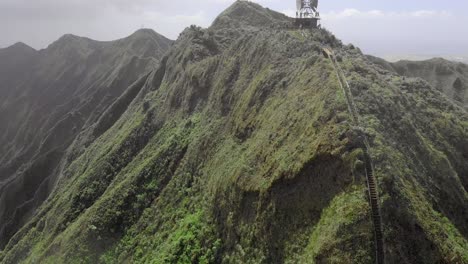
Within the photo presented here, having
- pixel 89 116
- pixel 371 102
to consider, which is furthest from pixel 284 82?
pixel 89 116

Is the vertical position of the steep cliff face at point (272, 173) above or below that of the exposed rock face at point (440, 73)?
below

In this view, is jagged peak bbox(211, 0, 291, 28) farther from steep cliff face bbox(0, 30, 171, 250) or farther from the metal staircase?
the metal staircase

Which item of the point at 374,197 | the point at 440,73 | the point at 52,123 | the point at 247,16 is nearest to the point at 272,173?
the point at 374,197

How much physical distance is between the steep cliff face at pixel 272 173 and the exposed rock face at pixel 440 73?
2453 inches

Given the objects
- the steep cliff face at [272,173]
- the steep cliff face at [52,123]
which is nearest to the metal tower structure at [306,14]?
the steep cliff face at [272,173]

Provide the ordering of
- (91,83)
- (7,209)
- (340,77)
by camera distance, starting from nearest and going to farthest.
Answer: (340,77) → (7,209) → (91,83)

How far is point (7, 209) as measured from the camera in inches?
4099

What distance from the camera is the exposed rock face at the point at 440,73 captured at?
348 ft

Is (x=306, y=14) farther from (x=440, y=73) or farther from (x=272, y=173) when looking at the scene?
(x=440, y=73)

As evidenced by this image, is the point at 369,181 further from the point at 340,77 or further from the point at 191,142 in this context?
the point at 191,142

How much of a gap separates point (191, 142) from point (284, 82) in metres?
13.4

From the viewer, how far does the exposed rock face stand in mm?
105938

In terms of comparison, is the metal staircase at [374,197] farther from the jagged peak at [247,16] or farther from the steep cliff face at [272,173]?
the jagged peak at [247,16]

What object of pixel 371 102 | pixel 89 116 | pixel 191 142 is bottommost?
pixel 89 116
